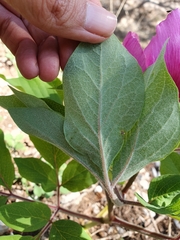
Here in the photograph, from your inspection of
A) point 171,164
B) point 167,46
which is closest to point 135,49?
point 167,46

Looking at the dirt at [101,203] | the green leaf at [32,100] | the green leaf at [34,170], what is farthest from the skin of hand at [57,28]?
the dirt at [101,203]

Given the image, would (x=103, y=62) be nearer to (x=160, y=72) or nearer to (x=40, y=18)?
(x=160, y=72)

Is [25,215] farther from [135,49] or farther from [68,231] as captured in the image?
[135,49]

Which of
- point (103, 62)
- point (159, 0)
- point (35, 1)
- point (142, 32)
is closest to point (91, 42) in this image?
point (103, 62)

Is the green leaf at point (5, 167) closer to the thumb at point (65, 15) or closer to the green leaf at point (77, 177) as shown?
the green leaf at point (77, 177)

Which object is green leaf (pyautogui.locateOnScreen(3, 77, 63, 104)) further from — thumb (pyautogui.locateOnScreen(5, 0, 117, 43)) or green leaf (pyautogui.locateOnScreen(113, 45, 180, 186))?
green leaf (pyautogui.locateOnScreen(113, 45, 180, 186))

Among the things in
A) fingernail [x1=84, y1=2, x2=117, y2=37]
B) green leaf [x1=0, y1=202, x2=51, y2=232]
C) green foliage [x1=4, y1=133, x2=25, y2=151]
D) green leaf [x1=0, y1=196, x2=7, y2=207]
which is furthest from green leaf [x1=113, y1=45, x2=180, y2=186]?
green foliage [x1=4, y1=133, x2=25, y2=151]

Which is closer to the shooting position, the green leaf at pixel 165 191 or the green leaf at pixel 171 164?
the green leaf at pixel 165 191
